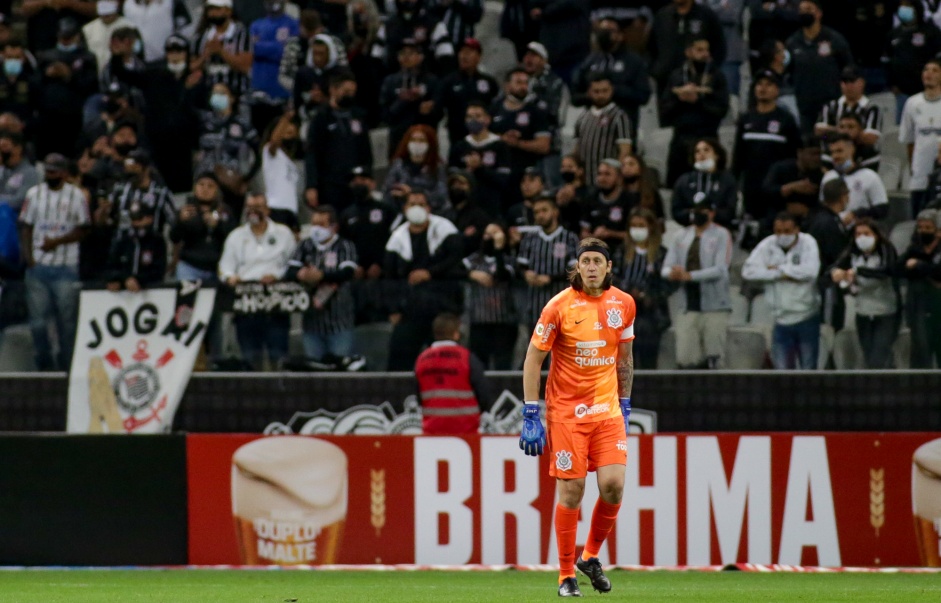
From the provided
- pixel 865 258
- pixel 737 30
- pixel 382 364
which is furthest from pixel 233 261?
pixel 737 30

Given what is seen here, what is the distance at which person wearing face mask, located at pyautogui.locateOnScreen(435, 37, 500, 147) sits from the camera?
16609 millimetres

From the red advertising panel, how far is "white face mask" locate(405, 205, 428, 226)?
2.47m

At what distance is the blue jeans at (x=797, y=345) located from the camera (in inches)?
490

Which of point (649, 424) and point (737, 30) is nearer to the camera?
point (649, 424)

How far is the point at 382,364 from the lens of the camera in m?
13.1

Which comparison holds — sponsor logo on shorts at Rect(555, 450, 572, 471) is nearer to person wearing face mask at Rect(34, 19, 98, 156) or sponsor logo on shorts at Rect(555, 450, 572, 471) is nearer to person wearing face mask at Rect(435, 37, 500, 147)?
person wearing face mask at Rect(435, 37, 500, 147)

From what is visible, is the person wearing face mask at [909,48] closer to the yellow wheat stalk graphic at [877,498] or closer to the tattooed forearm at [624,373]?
the yellow wheat stalk graphic at [877,498]

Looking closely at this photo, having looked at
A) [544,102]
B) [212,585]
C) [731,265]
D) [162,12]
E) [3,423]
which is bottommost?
[212,585]

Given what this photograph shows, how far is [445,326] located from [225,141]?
5.14 m

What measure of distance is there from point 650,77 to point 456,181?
12.5ft

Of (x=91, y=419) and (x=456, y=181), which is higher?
(x=456, y=181)

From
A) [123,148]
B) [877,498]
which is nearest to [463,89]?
[123,148]

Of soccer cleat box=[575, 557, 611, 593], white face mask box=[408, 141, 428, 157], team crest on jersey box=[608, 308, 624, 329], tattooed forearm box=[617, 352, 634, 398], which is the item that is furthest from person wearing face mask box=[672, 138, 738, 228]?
soccer cleat box=[575, 557, 611, 593]

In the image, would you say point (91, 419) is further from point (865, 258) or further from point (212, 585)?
point (865, 258)
